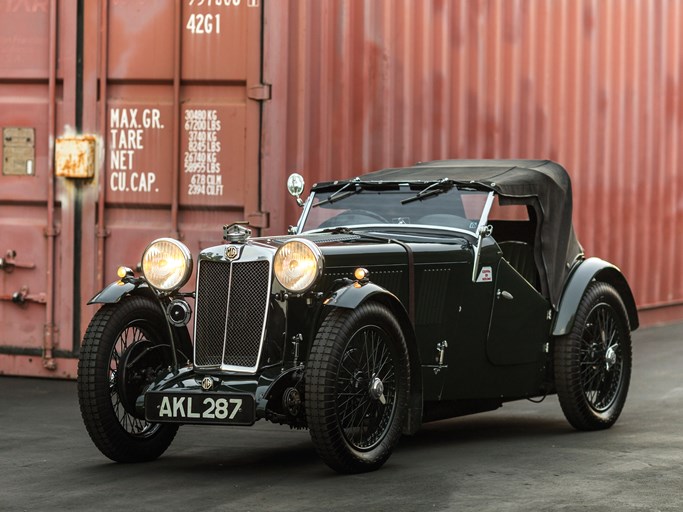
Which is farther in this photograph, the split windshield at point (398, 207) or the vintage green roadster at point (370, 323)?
the split windshield at point (398, 207)

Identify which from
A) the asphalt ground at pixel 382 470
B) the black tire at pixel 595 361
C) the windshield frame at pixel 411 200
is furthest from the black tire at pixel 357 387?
the black tire at pixel 595 361

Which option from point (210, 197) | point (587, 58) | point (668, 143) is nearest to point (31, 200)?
point (210, 197)

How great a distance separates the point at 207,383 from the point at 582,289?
8.42 ft

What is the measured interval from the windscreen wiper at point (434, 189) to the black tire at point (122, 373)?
Answer: 63.0 inches

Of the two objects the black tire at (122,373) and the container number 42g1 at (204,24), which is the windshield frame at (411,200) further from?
the container number 42g1 at (204,24)

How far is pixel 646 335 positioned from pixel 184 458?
739 centimetres

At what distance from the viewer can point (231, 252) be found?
6680mm

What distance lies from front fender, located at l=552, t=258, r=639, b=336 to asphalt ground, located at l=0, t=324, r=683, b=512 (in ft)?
2.00

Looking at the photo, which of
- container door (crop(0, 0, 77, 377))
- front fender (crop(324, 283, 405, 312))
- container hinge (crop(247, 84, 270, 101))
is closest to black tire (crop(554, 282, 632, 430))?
front fender (crop(324, 283, 405, 312))

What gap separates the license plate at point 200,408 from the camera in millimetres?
6281

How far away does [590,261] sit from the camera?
834 cm

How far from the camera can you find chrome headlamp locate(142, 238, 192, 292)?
6895 millimetres

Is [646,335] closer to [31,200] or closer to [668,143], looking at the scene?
[668,143]

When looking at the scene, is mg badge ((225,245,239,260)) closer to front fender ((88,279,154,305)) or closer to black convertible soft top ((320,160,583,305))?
front fender ((88,279,154,305))
